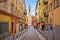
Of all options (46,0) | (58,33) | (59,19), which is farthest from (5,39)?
(46,0)

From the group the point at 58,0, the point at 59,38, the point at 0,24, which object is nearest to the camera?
the point at 59,38

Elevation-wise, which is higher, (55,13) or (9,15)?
(55,13)

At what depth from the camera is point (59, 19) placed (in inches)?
777

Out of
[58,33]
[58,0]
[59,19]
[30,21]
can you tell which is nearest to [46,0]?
[58,0]

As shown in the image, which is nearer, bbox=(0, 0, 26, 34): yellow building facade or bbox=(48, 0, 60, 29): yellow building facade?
bbox=(0, 0, 26, 34): yellow building facade

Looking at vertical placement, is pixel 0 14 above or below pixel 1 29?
above

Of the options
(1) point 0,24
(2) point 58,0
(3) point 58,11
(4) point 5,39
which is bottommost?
(4) point 5,39

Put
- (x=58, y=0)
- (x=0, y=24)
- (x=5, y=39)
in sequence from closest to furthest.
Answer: (x=5, y=39) < (x=0, y=24) < (x=58, y=0)

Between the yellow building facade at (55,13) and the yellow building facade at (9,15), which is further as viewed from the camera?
the yellow building facade at (55,13)

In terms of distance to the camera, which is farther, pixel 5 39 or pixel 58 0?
pixel 58 0

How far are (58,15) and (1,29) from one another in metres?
7.35

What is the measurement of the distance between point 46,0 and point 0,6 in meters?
16.2

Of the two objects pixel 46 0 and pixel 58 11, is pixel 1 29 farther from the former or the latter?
pixel 46 0

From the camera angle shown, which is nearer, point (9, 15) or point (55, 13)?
point (55, 13)
